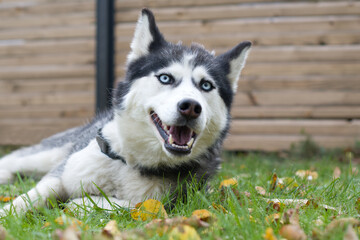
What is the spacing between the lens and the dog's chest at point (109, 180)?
242 cm

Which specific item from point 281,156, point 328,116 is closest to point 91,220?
point 281,156

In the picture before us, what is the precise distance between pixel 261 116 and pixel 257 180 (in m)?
2.36

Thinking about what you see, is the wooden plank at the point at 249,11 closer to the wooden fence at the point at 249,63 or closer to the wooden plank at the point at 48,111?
the wooden fence at the point at 249,63

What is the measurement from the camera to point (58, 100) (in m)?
5.79

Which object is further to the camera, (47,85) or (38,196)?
(47,85)

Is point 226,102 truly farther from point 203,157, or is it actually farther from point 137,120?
point 137,120

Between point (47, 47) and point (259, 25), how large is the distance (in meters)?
3.24

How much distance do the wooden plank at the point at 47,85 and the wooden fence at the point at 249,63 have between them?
2 cm

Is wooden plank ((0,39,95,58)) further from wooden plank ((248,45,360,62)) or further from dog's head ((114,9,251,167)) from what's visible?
dog's head ((114,9,251,167))

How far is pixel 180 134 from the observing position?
7.66 ft

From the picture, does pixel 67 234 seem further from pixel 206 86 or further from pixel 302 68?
pixel 302 68

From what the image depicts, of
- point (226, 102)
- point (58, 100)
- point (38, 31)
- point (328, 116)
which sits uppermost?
point (38, 31)

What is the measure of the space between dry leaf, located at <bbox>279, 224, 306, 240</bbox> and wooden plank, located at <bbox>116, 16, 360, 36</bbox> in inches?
159

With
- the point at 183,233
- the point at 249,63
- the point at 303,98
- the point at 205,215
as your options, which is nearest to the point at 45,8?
the point at 249,63
